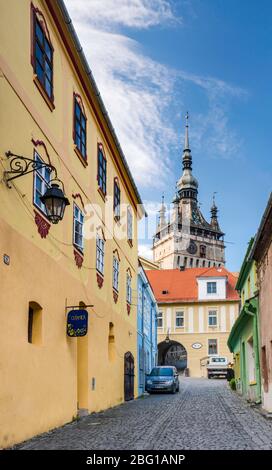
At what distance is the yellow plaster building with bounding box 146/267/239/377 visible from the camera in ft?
204

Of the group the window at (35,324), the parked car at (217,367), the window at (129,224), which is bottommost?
the parked car at (217,367)

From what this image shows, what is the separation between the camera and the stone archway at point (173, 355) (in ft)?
215

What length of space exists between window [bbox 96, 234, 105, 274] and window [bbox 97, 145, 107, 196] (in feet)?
5.71

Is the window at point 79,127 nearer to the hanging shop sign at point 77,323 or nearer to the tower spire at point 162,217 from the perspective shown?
the hanging shop sign at point 77,323

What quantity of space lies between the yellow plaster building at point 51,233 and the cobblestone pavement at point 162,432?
52cm

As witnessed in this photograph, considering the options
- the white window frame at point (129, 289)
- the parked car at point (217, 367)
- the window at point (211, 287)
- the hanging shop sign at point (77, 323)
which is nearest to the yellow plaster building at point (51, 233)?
the hanging shop sign at point (77, 323)

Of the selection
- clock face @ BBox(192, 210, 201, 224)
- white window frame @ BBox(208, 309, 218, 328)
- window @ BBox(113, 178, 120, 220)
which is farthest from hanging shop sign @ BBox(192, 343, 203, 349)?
clock face @ BBox(192, 210, 201, 224)

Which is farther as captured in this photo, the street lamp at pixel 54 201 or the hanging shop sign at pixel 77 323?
the hanging shop sign at pixel 77 323

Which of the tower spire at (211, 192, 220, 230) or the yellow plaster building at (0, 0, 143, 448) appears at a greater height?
the tower spire at (211, 192, 220, 230)

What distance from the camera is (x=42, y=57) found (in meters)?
13.0

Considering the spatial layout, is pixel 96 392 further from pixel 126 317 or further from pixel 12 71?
pixel 12 71

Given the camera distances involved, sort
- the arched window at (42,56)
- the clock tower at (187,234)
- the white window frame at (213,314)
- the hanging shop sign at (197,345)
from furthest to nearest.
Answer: the clock tower at (187,234) → the white window frame at (213,314) → the hanging shop sign at (197,345) → the arched window at (42,56)

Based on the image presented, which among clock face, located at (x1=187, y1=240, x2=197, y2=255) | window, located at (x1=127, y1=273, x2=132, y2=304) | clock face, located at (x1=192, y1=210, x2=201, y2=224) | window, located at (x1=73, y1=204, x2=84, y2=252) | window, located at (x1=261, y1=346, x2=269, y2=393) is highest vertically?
clock face, located at (x1=192, y1=210, x2=201, y2=224)

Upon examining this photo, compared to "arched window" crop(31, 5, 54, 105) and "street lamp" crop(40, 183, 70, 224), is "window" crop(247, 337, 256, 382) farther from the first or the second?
"street lamp" crop(40, 183, 70, 224)
